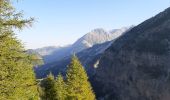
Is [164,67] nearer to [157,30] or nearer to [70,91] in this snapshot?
[157,30]

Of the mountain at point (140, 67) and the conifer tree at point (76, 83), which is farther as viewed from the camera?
the mountain at point (140, 67)

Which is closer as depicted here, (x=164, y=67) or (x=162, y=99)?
(x=162, y=99)

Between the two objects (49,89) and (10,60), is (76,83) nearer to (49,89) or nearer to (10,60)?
(49,89)

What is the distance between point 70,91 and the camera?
43750 millimetres

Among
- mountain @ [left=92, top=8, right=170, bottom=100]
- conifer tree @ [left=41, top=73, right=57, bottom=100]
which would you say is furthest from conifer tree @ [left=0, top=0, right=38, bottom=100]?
mountain @ [left=92, top=8, right=170, bottom=100]

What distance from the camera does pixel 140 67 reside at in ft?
441

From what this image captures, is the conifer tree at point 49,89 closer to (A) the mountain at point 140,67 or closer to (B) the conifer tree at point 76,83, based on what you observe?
(B) the conifer tree at point 76,83

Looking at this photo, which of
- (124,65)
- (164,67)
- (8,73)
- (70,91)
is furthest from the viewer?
(124,65)

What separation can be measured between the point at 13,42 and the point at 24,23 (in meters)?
1.16

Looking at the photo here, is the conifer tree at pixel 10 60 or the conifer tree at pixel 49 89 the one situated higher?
the conifer tree at pixel 10 60

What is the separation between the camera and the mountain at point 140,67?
122m

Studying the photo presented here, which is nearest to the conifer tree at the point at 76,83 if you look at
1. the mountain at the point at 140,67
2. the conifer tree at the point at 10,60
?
the conifer tree at the point at 10,60

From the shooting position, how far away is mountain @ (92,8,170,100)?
399ft

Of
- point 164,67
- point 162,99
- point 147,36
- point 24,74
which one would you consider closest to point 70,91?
point 24,74
